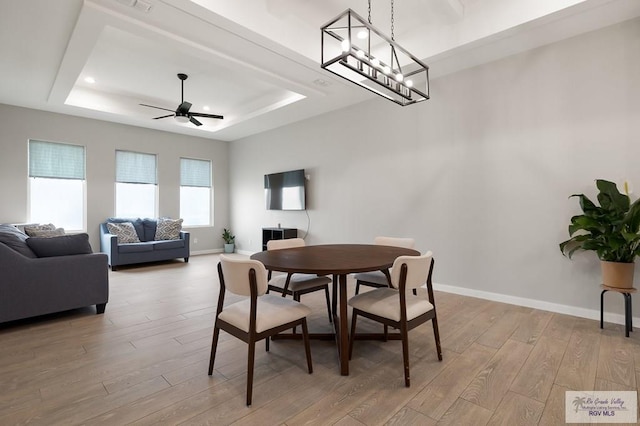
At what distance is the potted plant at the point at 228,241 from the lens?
7.73 m

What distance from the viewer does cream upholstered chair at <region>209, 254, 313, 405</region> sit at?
1.78 meters

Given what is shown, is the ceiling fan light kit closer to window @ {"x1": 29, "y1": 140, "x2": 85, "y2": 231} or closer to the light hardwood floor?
the light hardwood floor

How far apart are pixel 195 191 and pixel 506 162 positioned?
6.62 meters

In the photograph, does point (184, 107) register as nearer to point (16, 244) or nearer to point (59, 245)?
point (59, 245)

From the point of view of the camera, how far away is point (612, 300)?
2.98 meters

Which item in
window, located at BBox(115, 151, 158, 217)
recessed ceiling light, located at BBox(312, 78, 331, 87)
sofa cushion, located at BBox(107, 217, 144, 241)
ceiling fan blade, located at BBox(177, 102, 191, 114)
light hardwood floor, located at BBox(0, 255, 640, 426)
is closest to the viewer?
light hardwood floor, located at BBox(0, 255, 640, 426)

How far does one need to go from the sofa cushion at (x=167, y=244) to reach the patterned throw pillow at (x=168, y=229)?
0.17 meters

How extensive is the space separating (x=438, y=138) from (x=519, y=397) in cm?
312

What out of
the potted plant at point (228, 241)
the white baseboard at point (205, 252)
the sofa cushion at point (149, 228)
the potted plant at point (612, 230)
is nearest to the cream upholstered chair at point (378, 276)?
the potted plant at point (612, 230)

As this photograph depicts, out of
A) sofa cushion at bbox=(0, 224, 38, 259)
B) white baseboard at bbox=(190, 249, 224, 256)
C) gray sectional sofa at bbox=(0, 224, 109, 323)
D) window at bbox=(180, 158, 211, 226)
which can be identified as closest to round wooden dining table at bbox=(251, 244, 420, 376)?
gray sectional sofa at bbox=(0, 224, 109, 323)

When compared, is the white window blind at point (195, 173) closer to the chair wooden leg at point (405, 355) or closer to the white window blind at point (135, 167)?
the white window blind at point (135, 167)

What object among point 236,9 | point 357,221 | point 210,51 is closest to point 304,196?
point 357,221

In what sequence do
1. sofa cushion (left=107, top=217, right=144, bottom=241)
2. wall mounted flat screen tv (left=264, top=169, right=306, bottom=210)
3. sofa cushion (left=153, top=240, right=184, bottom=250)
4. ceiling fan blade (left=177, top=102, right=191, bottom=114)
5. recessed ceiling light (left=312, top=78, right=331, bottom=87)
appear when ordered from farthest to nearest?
1. sofa cushion (left=107, top=217, right=144, bottom=241)
2. sofa cushion (left=153, top=240, right=184, bottom=250)
3. wall mounted flat screen tv (left=264, top=169, right=306, bottom=210)
4. ceiling fan blade (left=177, top=102, right=191, bottom=114)
5. recessed ceiling light (left=312, top=78, right=331, bottom=87)

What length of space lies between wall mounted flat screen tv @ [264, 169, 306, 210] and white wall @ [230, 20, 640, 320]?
965mm
